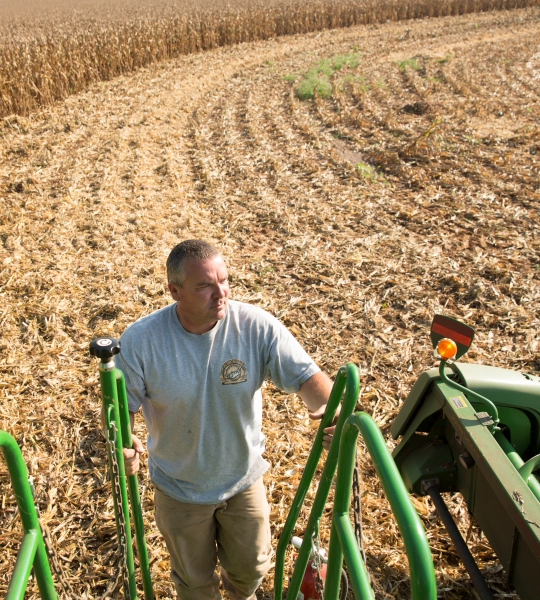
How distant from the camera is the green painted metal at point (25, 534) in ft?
5.44

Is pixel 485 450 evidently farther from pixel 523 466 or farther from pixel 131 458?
pixel 131 458

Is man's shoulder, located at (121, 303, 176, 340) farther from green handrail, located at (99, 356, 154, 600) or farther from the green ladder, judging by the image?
the green ladder

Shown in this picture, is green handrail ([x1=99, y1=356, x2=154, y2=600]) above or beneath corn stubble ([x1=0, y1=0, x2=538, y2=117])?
beneath

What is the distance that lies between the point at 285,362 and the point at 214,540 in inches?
41.9

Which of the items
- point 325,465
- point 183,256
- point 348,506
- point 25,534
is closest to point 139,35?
point 183,256

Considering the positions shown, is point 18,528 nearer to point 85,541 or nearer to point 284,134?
point 85,541

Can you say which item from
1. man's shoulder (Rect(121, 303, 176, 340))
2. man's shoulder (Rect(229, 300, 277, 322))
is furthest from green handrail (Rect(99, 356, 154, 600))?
man's shoulder (Rect(229, 300, 277, 322))

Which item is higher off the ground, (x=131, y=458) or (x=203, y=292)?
(x=203, y=292)

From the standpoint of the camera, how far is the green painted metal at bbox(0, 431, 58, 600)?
1657 millimetres

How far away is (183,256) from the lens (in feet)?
8.64

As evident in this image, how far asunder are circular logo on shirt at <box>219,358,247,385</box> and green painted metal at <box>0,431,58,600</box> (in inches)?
40.9

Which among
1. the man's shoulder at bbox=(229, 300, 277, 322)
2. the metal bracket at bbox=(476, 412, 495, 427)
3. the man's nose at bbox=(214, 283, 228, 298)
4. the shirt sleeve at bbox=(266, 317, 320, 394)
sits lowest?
the metal bracket at bbox=(476, 412, 495, 427)

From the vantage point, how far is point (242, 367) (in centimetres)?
271

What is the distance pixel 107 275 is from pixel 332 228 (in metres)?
3.01
